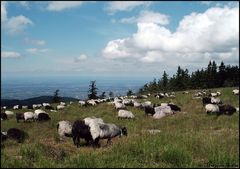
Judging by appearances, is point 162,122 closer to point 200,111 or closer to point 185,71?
point 200,111

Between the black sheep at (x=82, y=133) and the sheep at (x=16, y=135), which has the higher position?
the black sheep at (x=82, y=133)

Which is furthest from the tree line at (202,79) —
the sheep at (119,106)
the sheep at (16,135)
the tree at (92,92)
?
the sheep at (16,135)

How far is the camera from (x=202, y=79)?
110 m

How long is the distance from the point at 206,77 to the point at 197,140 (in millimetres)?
94499

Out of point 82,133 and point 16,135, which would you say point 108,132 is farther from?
point 16,135

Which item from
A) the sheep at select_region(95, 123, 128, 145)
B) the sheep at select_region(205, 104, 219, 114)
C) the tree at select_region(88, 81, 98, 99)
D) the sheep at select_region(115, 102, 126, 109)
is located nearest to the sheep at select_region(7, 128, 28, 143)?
the sheep at select_region(95, 123, 128, 145)

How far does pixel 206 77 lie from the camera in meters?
110

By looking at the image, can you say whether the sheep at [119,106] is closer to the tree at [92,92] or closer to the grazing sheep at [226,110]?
the grazing sheep at [226,110]

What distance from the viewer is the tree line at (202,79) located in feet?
358

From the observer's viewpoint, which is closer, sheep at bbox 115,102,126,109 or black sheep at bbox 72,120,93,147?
black sheep at bbox 72,120,93,147

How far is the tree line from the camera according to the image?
10900cm

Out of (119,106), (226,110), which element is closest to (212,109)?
(226,110)

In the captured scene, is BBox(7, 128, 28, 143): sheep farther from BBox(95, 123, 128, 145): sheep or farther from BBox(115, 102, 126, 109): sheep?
BBox(115, 102, 126, 109): sheep

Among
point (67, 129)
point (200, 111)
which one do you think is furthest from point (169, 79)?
point (67, 129)
